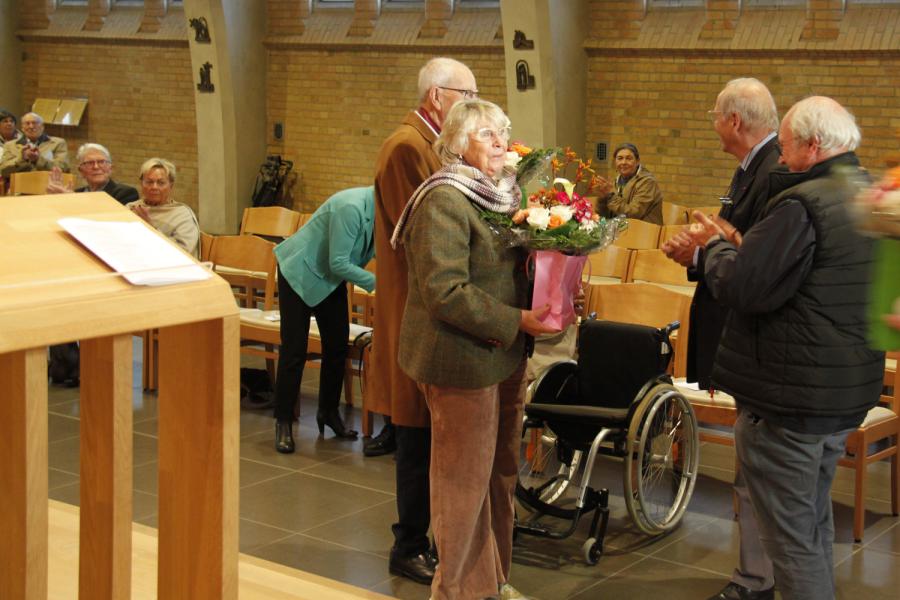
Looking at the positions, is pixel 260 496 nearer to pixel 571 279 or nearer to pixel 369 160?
pixel 571 279

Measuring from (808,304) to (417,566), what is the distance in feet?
5.58

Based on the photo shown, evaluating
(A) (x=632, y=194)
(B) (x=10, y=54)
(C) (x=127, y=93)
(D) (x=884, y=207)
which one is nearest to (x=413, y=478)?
(D) (x=884, y=207)

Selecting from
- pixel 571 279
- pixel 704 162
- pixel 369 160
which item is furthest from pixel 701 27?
pixel 571 279

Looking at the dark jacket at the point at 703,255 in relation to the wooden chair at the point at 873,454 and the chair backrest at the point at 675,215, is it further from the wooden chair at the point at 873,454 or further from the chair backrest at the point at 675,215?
the chair backrest at the point at 675,215

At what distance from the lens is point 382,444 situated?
579 cm

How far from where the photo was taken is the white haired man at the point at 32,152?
12204 mm

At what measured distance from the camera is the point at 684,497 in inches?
189

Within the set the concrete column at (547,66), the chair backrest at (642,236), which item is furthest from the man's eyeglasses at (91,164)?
the concrete column at (547,66)

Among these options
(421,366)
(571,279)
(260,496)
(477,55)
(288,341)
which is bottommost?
(260,496)

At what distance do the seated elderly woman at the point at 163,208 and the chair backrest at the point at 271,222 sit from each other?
2.93 m

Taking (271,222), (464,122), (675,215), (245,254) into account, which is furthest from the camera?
(675,215)

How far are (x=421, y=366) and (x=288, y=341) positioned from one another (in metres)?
2.55

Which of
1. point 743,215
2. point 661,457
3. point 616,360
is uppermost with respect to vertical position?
point 743,215

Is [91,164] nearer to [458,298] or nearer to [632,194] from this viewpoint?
[458,298]
